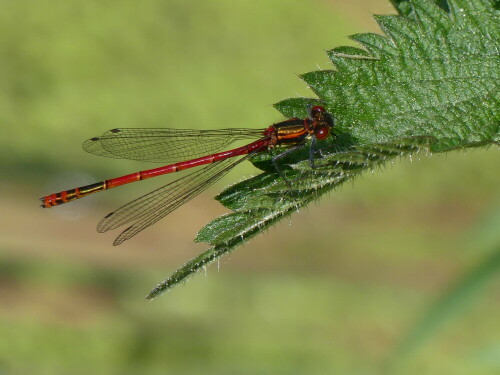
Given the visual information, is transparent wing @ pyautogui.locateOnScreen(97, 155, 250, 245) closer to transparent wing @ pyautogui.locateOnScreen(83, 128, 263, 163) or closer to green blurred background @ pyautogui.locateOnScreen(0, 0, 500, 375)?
transparent wing @ pyautogui.locateOnScreen(83, 128, 263, 163)

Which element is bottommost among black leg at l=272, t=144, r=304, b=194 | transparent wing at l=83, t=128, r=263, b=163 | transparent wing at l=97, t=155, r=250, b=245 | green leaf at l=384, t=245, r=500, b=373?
green leaf at l=384, t=245, r=500, b=373

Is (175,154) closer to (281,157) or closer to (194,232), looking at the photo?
(281,157)

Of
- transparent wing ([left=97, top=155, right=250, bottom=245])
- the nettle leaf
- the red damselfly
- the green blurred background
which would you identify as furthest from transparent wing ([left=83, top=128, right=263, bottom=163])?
the green blurred background

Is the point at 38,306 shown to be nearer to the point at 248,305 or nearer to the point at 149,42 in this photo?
the point at 248,305

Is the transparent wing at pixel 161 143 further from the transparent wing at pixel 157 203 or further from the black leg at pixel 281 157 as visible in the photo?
the black leg at pixel 281 157

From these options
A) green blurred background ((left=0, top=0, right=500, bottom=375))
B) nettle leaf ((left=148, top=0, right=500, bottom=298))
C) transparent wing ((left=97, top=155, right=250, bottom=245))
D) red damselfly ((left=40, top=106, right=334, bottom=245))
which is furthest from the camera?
green blurred background ((left=0, top=0, right=500, bottom=375))

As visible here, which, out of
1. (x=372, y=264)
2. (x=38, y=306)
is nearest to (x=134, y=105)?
(x=38, y=306)
